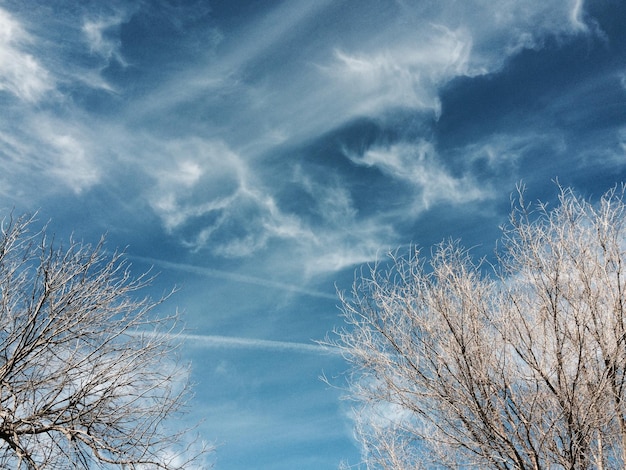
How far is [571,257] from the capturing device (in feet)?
26.5

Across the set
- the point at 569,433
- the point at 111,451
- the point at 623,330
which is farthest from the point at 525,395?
the point at 111,451

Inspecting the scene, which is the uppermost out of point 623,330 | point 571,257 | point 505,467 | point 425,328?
point 571,257

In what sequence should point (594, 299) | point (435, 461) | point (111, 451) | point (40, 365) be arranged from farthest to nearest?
point (435, 461) < point (594, 299) < point (40, 365) < point (111, 451)

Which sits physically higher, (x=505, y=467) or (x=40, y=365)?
(x=40, y=365)

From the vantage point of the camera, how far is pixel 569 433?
24.6 ft

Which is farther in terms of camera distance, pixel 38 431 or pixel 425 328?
pixel 425 328

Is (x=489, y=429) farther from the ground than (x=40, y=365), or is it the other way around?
(x=40, y=365)

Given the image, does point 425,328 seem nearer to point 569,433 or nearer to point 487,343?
point 487,343

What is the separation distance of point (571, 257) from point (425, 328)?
2644 mm

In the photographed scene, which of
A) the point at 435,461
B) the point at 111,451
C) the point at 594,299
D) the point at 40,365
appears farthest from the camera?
the point at 435,461

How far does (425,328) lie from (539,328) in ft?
6.02

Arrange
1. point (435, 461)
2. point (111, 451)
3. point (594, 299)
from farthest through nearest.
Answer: point (435, 461)
point (594, 299)
point (111, 451)

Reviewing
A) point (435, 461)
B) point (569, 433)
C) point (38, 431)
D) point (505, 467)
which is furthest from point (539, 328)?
point (38, 431)

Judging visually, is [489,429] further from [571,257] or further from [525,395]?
[571,257]
